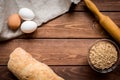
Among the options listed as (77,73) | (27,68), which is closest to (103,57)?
(77,73)

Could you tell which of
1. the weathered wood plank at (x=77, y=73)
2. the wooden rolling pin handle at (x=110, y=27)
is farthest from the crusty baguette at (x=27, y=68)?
the wooden rolling pin handle at (x=110, y=27)

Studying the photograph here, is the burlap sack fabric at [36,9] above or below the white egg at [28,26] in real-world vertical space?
above

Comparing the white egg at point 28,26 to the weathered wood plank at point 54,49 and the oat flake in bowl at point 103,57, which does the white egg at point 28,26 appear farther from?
the oat flake in bowl at point 103,57

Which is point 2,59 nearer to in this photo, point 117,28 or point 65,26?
point 65,26

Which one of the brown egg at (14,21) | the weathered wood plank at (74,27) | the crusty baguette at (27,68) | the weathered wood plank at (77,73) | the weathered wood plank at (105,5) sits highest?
the weathered wood plank at (105,5)

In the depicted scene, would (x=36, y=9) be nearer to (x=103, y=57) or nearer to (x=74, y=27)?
(x=74, y=27)

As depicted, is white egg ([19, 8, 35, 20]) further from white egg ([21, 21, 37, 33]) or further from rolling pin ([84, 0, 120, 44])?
rolling pin ([84, 0, 120, 44])
